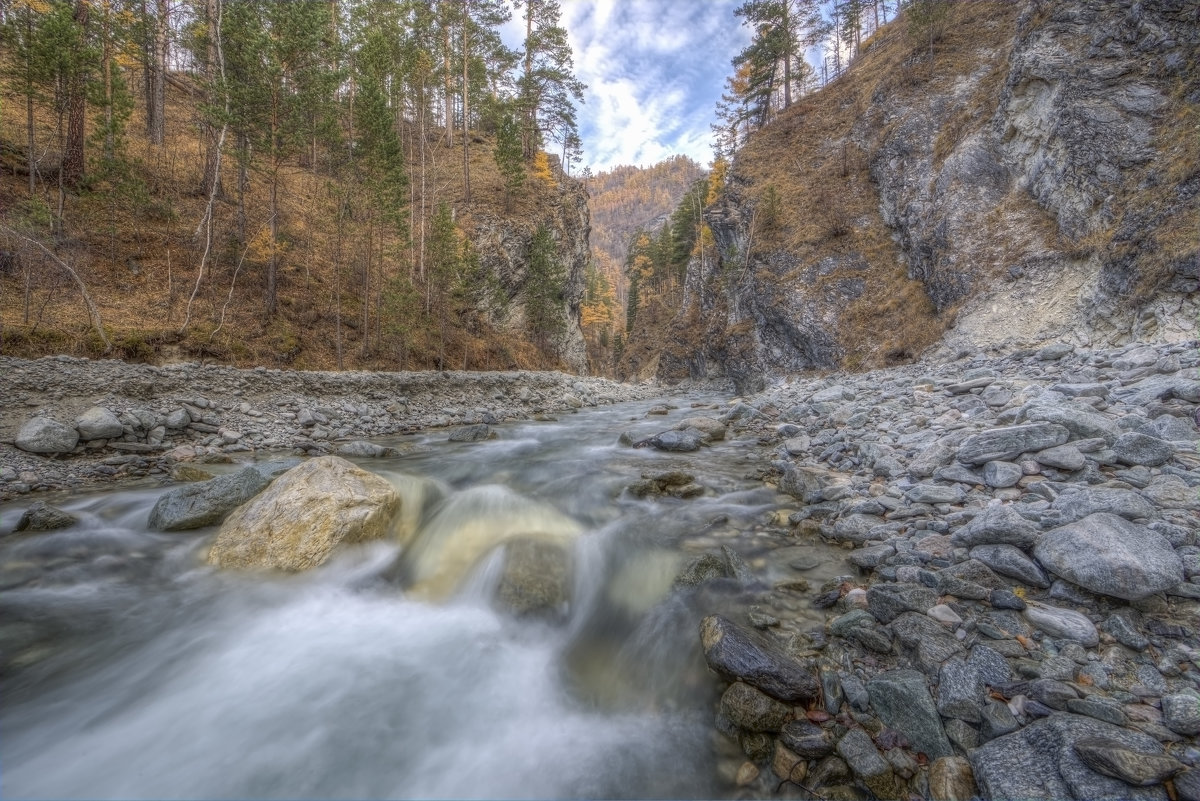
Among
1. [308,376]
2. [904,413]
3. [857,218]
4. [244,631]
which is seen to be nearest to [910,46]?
[857,218]

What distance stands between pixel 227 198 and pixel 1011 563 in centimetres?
2632

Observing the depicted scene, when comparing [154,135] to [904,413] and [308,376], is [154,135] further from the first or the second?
[904,413]

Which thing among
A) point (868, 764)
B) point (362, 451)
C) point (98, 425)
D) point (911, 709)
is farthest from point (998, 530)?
point (98, 425)

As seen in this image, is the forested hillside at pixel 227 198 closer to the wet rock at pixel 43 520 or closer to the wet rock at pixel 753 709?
the wet rock at pixel 43 520

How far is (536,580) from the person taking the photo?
478 centimetres

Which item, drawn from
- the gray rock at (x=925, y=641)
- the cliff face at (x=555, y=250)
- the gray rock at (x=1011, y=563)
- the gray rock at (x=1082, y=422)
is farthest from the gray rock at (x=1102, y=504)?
the cliff face at (x=555, y=250)

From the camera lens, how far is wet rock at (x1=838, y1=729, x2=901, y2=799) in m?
2.25

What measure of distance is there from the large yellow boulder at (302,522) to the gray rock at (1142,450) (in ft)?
25.3

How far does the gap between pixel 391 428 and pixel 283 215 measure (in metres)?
15.1

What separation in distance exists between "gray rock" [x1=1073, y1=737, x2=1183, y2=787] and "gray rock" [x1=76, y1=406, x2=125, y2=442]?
13253 mm

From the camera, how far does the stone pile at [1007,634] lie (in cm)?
205

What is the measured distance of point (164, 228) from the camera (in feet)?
50.8

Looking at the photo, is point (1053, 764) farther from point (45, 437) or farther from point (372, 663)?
point (45, 437)

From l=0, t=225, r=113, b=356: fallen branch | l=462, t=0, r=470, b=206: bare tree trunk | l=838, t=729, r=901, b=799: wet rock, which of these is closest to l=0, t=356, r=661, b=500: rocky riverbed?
l=0, t=225, r=113, b=356: fallen branch
